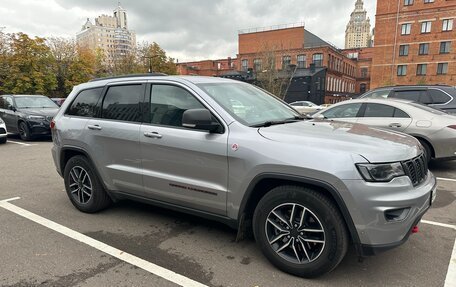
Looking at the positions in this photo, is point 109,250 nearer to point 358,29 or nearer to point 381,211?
point 381,211

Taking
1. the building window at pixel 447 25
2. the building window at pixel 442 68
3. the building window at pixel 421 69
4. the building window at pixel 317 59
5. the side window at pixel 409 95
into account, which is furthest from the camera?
the building window at pixel 317 59

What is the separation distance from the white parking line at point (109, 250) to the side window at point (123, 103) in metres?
1.45

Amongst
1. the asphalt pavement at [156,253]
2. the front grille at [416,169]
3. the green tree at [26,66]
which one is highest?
the green tree at [26,66]

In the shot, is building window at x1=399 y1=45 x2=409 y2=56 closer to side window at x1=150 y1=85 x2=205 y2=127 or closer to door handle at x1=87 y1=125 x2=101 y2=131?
side window at x1=150 y1=85 x2=205 y2=127

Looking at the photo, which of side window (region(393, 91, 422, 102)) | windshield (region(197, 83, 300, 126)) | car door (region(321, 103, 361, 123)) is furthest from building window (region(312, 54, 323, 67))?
windshield (region(197, 83, 300, 126))

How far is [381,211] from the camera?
2.45 m

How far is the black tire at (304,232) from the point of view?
2.62 metres

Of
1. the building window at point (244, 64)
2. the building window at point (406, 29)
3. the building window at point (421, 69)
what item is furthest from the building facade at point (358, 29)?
the building window at point (421, 69)

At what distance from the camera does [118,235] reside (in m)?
3.74

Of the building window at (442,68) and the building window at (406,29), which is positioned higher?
the building window at (406,29)

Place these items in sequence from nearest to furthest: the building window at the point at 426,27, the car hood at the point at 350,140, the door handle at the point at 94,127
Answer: the car hood at the point at 350,140 < the door handle at the point at 94,127 < the building window at the point at 426,27

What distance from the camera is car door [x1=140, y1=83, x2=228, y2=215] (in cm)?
313

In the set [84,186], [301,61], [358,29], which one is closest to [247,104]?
[84,186]

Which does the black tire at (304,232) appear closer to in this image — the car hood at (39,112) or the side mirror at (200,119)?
the side mirror at (200,119)
